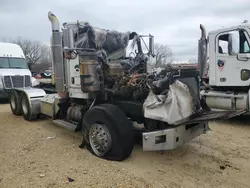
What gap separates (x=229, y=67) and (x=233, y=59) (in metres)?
0.26

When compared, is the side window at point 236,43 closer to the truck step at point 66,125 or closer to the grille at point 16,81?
the truck step at point 66,125

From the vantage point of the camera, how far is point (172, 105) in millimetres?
3816

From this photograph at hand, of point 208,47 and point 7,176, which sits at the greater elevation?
point 208,47

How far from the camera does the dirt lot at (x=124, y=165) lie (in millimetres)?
3623

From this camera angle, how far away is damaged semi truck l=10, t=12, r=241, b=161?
3.94 m

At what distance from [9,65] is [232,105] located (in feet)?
35.5

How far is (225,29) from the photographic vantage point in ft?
24.3

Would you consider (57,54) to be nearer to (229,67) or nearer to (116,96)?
(116,96)

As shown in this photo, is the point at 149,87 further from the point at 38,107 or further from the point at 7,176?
the point at 38,107

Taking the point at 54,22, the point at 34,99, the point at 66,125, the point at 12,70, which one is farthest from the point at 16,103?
the point at 12,70

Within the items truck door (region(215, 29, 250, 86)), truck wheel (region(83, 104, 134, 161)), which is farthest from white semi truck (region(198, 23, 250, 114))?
truck wheel (region(83, 104, 134, 161))

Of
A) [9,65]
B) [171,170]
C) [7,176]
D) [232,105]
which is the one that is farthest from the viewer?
[9,65]

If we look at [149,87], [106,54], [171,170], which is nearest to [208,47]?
[106,54]

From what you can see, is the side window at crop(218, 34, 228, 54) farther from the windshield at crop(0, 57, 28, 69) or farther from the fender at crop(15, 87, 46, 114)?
the windshield at crop(0, 57, 28, 69)
